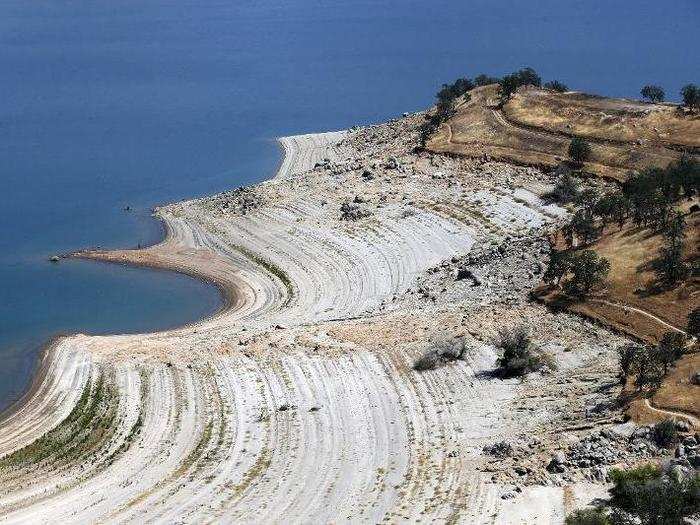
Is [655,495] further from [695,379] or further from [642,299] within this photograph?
[642,299]

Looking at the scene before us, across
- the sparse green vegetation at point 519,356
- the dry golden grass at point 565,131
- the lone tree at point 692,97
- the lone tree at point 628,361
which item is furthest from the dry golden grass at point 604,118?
the lone tree at point 628,361

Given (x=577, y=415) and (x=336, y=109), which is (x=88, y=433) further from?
(x=336, y=109)

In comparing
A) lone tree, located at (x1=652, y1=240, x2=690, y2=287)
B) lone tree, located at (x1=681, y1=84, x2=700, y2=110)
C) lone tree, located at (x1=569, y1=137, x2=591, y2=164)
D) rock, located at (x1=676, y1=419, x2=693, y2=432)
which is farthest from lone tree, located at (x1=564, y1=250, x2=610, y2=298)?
lone tree, located at (x1=681, y1=84, x2=700, y2=110)

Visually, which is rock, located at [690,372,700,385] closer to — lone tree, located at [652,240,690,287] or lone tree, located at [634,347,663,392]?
lone tree, located at [634,347,663,392]

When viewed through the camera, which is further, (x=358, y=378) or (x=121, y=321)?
(x=121, y=321)

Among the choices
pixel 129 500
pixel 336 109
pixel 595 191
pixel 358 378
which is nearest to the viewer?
pixel 129 500

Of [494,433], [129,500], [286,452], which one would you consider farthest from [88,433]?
[494,433]

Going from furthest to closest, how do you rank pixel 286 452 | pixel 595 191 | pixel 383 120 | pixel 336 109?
pixel 336 109
pixel 383 120
pixel 595 191
pixel 286 452
